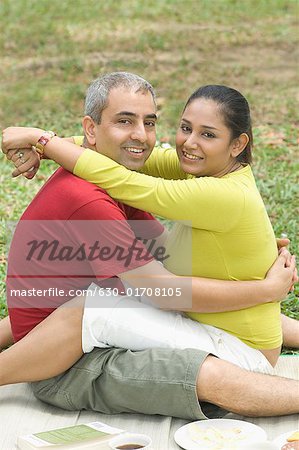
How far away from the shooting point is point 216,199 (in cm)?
393

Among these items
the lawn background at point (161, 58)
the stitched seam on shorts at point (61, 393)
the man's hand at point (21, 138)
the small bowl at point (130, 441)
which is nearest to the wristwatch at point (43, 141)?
the man's hand at point (21, 138)

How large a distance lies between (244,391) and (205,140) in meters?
1.11

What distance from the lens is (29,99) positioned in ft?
32.2

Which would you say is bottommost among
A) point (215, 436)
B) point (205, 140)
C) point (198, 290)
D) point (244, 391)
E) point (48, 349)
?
point (215, 436)

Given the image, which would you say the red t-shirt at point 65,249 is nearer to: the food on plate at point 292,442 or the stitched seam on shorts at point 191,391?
the stitched seam on shorts at point 191,391

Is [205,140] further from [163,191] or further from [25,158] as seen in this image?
[25,158]

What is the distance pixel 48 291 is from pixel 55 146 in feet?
2.10

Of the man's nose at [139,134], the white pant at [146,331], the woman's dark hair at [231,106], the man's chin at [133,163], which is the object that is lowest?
the white pant at [146,331]

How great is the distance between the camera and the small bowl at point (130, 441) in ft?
11.8

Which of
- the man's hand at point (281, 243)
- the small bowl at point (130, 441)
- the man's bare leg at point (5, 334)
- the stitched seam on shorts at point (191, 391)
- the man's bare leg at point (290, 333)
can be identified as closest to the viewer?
the small bowl at point (130, 441)

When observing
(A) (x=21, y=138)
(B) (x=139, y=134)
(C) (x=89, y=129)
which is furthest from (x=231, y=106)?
(A) (x=21, y=138)

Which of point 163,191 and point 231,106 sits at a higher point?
point 231,106

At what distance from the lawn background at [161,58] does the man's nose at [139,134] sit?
3401mm

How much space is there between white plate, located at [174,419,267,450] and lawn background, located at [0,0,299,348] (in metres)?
3.72
